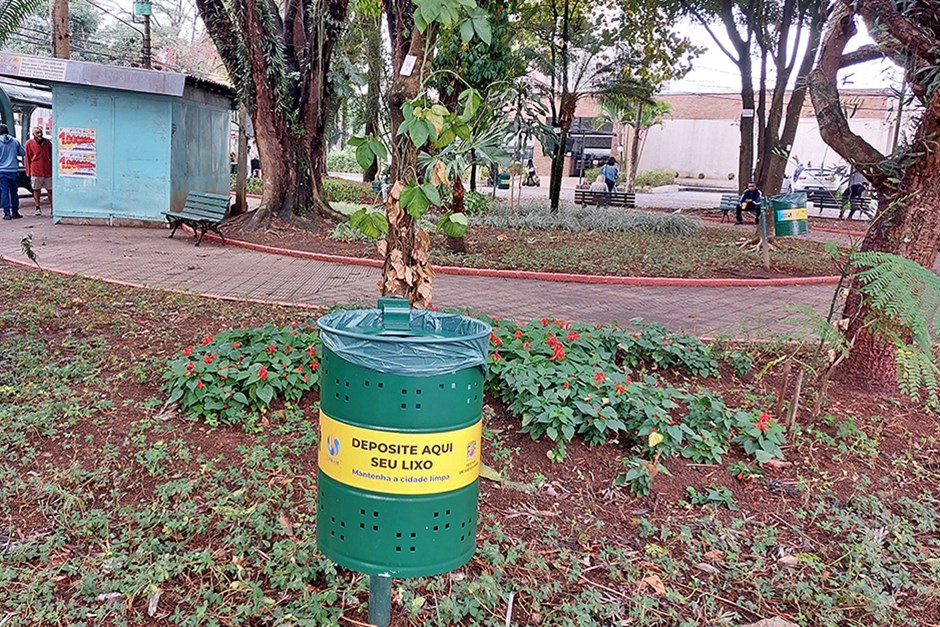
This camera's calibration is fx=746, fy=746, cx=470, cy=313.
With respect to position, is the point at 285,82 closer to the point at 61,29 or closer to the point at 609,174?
the point at 61,29

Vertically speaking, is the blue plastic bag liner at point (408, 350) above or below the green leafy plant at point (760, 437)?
above

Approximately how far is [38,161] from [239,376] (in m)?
13.9

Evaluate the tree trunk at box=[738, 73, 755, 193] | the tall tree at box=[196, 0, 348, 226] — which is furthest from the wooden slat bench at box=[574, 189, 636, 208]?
the tall tree at box=[196, 0, 348, 226]

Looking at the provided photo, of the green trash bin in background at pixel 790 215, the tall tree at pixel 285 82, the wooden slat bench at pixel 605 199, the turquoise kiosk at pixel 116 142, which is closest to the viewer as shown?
the green trash bin in background at pixel 790 215

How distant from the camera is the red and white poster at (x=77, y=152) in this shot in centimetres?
1370

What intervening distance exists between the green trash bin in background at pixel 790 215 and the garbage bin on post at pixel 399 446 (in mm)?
9055

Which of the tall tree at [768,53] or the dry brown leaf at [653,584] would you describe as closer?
the dry brown leaf at [653,584]

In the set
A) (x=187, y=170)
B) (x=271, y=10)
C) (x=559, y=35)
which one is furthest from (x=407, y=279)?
(x=559, y=35)

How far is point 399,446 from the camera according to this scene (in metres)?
2.11

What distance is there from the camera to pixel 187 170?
15.0 m

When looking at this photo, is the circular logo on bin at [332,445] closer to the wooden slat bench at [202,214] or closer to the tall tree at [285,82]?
the wooden slat bench at [202,214]

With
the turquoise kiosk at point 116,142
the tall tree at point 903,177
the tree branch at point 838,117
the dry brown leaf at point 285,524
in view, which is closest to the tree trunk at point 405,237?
the dry brown leaf at point 285,524

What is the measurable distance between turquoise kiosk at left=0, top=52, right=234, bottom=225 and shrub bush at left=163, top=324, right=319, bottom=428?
34.4 feet

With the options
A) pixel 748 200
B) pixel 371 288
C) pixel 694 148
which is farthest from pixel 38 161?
pixel 694 148
